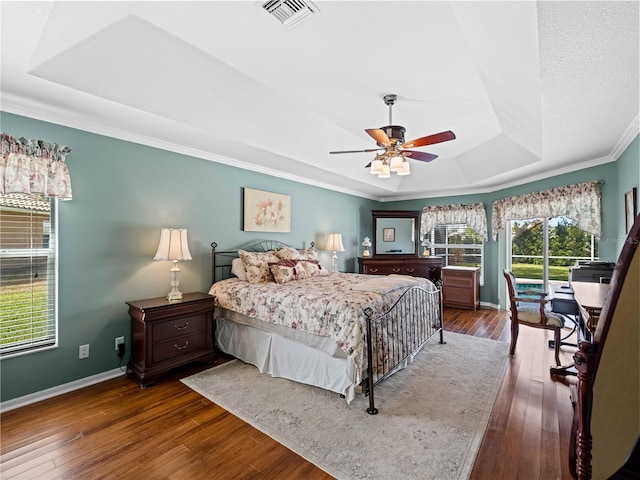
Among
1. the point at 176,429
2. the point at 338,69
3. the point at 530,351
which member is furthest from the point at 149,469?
the point at 530,351

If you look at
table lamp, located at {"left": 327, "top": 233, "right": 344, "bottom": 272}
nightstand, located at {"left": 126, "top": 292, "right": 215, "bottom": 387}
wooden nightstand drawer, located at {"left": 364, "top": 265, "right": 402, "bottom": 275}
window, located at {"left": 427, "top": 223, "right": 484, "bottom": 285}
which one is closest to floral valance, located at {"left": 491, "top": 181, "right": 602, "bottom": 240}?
window, located at {"left": 427, "top": 223, "right": 484, "bottom": 285}

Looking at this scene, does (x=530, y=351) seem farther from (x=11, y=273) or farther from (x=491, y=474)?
(x=11, y=273)

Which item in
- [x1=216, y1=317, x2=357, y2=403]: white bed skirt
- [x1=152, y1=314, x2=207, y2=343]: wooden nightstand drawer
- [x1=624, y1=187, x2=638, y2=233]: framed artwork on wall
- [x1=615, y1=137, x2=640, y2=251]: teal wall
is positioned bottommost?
[x1=216, y1=317, x2=357, y2=403]: white bed skirt

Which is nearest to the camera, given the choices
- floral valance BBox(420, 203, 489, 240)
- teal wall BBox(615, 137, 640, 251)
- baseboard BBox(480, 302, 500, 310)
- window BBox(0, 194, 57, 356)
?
window BBox(0, 194, 57, 356)

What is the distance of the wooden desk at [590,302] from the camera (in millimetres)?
2025

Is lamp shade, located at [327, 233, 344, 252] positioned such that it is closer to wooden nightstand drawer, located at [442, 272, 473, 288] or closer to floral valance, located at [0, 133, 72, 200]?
wooden nightstand drawer, located at [442, 272, 473, 288]

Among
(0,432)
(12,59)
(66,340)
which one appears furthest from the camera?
(66,340)

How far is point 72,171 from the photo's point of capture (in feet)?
9.47

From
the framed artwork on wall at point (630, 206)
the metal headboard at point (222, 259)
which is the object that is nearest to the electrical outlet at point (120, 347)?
the metal headboard at point (222, 259)

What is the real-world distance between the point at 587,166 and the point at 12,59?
6.42m

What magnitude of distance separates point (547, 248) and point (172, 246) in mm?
5855

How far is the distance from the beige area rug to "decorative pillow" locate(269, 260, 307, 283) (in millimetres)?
1106

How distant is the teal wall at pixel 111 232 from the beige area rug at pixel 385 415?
1.11 metres

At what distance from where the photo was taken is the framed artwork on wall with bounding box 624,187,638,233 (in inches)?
125
